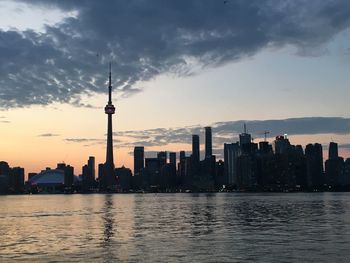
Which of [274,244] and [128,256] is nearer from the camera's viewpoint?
[128,256]

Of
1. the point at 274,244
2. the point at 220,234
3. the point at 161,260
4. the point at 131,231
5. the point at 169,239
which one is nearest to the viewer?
the point at 161,260

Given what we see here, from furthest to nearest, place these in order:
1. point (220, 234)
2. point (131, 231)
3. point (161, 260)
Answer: point (131, 231), point (220, 234), point (161, 260)

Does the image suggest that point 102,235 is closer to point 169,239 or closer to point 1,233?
point 169,239

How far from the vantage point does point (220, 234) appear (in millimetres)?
75438

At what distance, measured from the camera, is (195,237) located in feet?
234

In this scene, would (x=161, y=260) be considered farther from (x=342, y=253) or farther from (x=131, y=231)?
(x=131, y=231)

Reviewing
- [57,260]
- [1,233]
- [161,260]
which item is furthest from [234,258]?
[1,233]

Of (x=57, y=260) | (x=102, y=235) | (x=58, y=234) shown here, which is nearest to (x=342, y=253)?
(x=57, y=260)

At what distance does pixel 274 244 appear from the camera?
62.2 meters

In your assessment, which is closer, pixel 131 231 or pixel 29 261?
pixel 29 261

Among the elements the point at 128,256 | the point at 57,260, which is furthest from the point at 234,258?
the point at 57,260

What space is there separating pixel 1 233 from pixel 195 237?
112 ft

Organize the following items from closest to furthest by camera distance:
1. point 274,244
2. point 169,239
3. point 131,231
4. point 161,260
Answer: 1. point 161,260
2. point 274,244
3. point 169,239
4. point 131,231

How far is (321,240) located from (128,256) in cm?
2703
